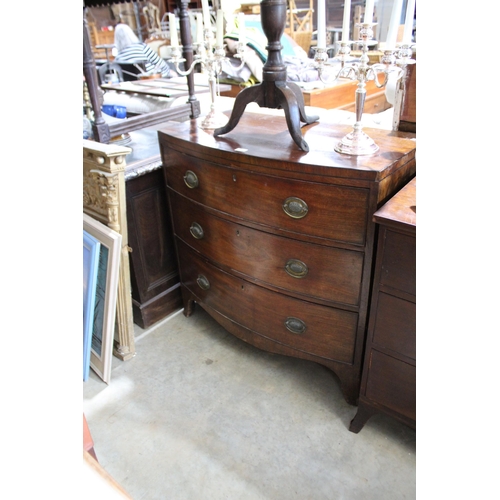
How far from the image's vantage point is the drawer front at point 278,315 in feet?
4.15

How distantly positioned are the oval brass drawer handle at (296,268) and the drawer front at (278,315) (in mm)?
101

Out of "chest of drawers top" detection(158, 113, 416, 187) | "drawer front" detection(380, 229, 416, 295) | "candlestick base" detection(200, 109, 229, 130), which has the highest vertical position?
"candlestick base" detection(200, 109, 229, 130)

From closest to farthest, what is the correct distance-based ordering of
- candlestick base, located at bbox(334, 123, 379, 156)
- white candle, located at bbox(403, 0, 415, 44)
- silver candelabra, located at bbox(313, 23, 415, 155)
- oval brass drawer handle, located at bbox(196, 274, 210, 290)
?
white candle, located at bbox(403, 0, 415, 44), silver candelabra, located at bbox(313, 23, 415, 155), candlestick base, located at bbox(334, 123, 379, 156), oval brass drawer handle, located at bbox(196, 274, 210, 290)

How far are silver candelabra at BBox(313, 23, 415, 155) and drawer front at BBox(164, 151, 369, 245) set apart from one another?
6.0 inches

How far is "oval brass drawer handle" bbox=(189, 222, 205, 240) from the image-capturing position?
1.50 m

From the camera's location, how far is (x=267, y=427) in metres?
1.36

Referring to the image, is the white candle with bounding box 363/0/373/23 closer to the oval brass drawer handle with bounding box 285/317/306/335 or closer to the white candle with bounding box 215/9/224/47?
the white candle with bounding box 215/9/224/47

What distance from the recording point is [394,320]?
3.56 feet

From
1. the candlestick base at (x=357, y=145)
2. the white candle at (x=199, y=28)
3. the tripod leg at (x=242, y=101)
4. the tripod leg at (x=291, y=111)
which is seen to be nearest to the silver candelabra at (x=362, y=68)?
the candlestick base at (x=357, y=145)

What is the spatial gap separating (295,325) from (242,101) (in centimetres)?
76

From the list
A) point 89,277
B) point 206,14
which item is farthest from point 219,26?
point 89,277

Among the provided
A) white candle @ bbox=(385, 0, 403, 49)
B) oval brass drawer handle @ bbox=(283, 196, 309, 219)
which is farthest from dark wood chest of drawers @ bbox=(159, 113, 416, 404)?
white candle @ bbox=(385, 0, 403, 49)

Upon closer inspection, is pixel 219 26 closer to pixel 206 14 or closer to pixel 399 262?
pixel 206 14
